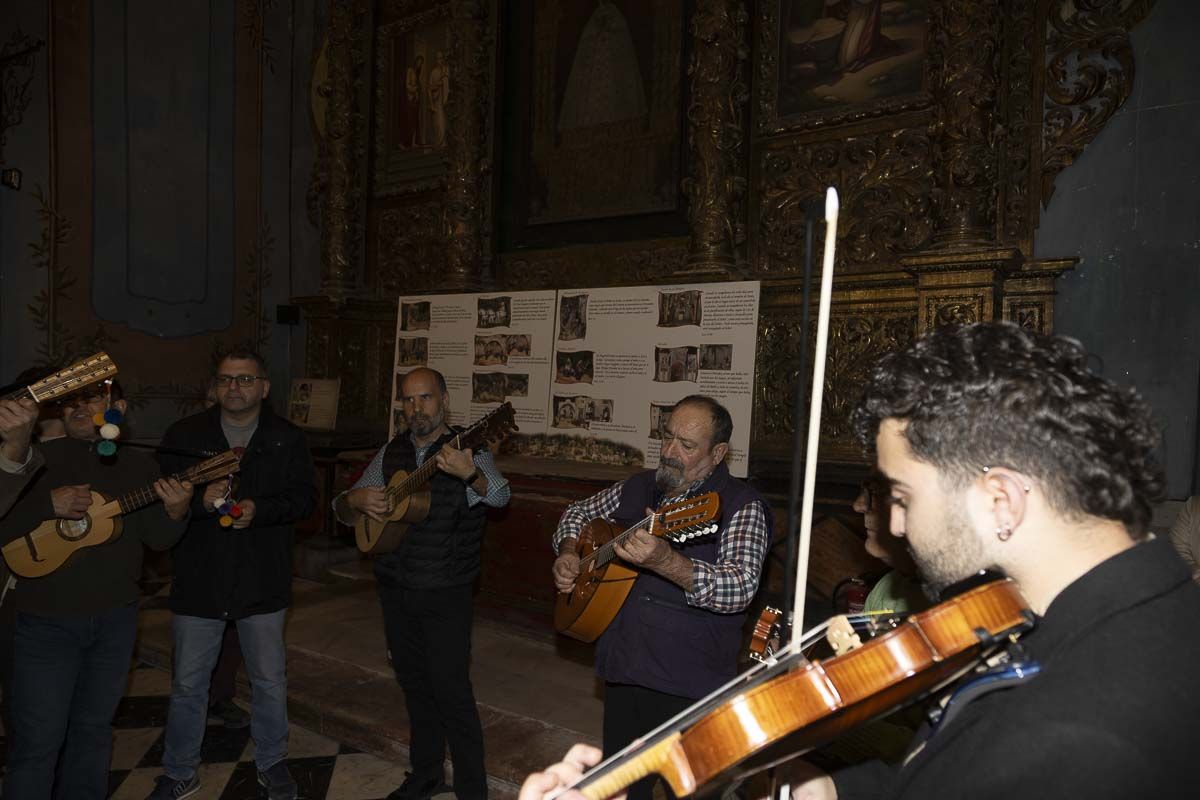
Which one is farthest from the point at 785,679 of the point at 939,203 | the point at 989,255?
the point at 939,203

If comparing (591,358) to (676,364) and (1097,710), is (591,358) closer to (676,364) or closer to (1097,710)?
(676,364)

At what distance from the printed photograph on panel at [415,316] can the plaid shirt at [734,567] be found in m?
5.02

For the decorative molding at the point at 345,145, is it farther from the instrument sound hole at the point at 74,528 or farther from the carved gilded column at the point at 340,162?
the instrument sound hole at the point at 74,528

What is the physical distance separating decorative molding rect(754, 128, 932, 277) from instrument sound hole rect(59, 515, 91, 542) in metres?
4.56

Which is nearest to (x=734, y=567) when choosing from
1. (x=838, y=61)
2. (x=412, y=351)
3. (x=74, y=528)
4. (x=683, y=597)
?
(x=683, y=597)

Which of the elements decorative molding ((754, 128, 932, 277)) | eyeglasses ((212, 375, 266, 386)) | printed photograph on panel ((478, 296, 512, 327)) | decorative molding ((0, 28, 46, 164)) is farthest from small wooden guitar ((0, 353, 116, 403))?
decorative molding ((0, 28, 46, 164))

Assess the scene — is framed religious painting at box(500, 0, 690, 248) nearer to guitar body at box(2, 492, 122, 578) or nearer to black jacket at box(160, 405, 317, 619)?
black jacket at box(160, 405, 317, 619)

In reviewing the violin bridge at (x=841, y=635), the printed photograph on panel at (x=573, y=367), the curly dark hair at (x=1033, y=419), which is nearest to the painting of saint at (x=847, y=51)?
the printed photograph on panel at (x=573, y=367)

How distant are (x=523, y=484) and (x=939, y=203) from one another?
11.9ft

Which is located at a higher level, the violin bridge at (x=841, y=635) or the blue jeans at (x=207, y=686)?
the violin bridge at (x=841, y=635)

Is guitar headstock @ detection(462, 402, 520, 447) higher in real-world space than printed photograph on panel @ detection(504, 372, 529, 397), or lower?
lower

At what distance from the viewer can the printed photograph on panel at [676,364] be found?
569 centimetres

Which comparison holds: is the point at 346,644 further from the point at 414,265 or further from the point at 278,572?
the point at 414,265

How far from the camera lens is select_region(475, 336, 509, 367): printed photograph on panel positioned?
22.4ft
